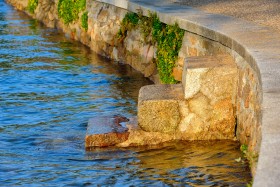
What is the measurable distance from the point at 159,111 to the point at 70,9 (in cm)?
908

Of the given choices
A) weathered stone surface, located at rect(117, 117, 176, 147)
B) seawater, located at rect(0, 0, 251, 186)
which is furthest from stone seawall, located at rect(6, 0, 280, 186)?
weathered stone surface, located at rect(117, 117, 176, 147)

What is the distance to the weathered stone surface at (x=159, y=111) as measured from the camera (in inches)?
286

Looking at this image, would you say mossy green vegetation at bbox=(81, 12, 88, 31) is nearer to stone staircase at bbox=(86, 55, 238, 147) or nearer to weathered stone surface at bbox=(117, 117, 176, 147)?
stone staircase at bbox=(86, 55, 238, 147)

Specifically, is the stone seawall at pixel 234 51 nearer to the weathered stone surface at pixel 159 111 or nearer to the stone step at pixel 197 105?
the stone step at pixel 197 105

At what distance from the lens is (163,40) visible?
1009 centimetres

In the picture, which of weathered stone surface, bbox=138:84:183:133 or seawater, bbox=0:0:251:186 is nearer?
seawater, bbox=0:0:251:186

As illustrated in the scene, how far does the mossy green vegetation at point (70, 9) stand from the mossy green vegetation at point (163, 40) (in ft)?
13.1

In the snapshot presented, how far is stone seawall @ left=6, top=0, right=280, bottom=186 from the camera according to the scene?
4.79 metres

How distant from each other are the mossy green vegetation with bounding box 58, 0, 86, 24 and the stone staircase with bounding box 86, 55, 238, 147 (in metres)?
7.95

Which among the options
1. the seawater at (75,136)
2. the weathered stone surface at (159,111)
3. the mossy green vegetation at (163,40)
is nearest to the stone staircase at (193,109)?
the weathered stone surface at (159,111)

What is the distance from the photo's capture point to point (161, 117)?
7.34 meters

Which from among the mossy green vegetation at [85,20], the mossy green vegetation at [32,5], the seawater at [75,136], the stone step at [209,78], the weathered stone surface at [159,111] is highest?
the mossy green vegetation at [32,5]

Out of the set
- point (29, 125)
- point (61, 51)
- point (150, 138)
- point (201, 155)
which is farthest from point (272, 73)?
point (61, 51)

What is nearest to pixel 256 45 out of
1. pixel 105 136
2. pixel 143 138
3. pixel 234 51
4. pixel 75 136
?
pixel 234 51
